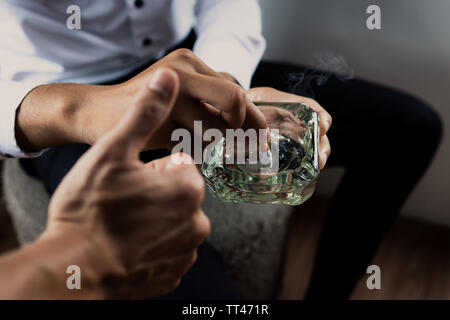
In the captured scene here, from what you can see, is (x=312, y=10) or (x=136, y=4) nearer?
(x=136, y=4)

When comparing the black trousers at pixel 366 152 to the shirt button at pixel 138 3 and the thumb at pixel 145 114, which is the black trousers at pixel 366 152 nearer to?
the shirt button at pixel 138 3

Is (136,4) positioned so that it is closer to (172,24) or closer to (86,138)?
(172,24)

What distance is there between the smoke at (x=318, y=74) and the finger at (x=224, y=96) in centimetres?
23

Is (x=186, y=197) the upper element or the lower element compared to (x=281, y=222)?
upper

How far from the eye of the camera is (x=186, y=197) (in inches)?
13.2

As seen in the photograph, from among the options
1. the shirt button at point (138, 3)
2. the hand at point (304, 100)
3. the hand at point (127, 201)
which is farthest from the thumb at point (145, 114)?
the shirt button at point (138, 3)

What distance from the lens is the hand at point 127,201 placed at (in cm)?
31

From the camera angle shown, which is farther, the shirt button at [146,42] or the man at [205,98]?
the shirt button at [146,42]

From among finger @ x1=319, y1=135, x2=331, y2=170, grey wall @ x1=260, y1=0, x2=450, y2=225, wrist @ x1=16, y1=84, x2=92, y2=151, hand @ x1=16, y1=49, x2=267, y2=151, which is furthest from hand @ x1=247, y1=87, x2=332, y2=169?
grey wall @ x1=260, y1=0, x2=450, y2=225

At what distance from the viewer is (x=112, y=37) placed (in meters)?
0.68

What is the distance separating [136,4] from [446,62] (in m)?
0.67

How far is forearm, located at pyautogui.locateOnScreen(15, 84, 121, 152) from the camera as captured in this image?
0.45 meters

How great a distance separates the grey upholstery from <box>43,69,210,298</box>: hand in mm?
412
